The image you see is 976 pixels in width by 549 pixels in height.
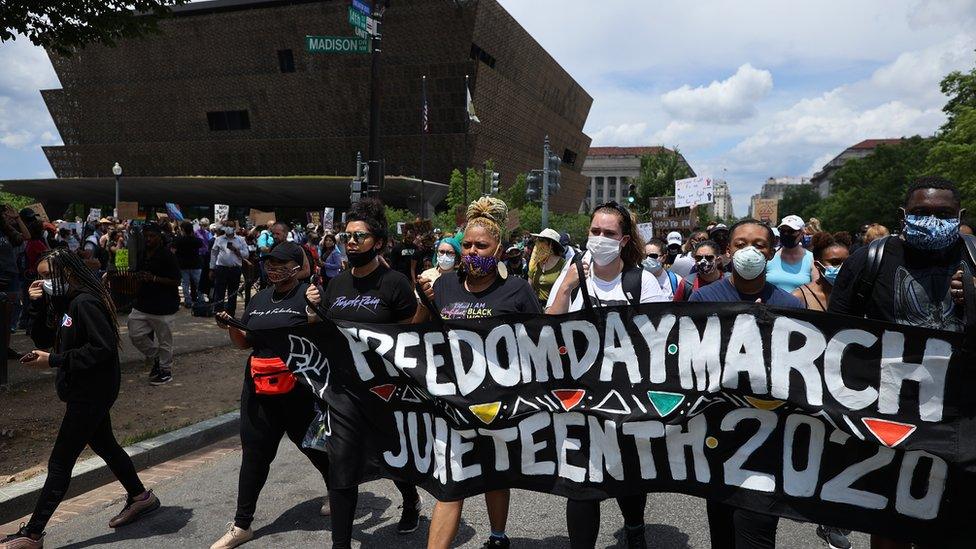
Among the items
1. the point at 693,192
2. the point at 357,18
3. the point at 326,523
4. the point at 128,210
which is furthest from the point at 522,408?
the point at 128,210

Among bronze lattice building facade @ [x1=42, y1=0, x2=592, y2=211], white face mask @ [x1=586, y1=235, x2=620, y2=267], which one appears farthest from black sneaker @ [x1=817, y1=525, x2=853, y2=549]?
bronze lattice building facade @ [x1=42, y1=0, x2=592, y2=211]

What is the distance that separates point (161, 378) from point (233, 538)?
15.1 ft

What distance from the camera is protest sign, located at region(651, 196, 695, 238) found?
1767 centimetres

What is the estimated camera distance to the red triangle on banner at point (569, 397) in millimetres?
3289

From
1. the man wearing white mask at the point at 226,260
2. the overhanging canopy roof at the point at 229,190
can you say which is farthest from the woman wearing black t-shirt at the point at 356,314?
the overhanging canopy roof at the point at 229,190

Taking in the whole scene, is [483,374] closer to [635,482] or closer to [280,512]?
[635,482]

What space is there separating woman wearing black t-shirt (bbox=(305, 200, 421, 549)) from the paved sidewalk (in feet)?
17.3

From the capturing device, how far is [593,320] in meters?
3.27

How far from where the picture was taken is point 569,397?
10.8 ft

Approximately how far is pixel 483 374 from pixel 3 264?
8.47m

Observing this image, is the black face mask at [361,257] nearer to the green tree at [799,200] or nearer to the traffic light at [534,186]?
the traffic light at [534,186]

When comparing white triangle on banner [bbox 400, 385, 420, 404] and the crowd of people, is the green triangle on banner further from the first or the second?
white triangle on banner [bbox 400, 385, 420, 404]

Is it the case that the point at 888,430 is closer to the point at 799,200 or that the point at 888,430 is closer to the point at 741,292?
the point at 741,292

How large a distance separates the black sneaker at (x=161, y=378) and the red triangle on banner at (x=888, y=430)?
7422 millimetres
